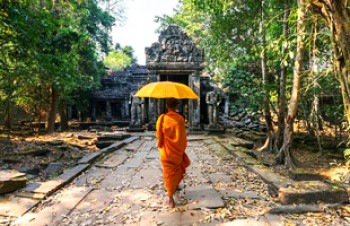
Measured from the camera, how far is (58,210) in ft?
12.5

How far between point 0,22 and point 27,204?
5473 mm

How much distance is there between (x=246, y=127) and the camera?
1822 centimetres

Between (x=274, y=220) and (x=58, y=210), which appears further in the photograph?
(x=58, y=210)

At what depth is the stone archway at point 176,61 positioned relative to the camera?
13.4 metres

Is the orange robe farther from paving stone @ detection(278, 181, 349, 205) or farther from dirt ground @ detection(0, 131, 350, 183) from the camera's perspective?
dirt ground @ detection(0, 131, 350, 183)

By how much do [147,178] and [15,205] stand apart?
230cm

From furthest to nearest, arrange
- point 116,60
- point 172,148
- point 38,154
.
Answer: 1. point 116,60
2. point 38,154
3. point 172,148

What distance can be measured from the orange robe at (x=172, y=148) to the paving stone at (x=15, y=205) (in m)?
1.91

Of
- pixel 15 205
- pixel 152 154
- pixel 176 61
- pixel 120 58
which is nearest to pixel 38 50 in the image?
pixel 152 154

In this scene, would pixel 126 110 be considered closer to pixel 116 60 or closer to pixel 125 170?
pixel 125 170

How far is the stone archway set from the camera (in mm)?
13430

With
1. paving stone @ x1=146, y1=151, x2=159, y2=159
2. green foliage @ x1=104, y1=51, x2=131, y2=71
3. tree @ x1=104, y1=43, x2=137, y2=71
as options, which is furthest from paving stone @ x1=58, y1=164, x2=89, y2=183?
green foliage @ x1=104, y1=51, x2=131, y2=71

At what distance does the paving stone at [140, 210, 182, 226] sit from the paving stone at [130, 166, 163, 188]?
1.26m

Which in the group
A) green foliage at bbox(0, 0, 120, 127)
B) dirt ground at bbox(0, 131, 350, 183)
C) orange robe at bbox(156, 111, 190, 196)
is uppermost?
green foliage at bbox(0, 0, 120, 127)
